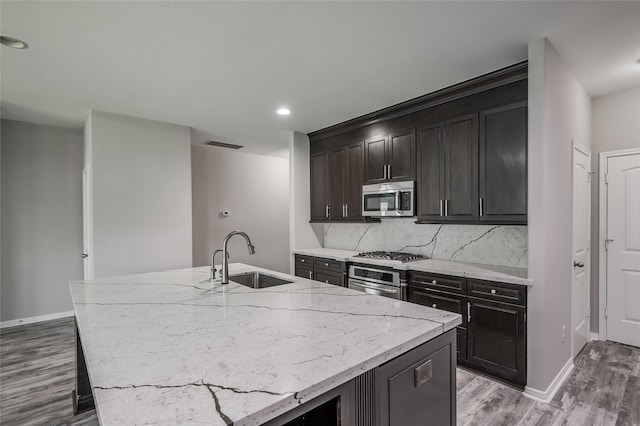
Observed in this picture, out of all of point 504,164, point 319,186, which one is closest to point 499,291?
→ point 504,164

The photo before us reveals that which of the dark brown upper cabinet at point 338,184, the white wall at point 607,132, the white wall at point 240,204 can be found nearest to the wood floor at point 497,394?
the white wall at point 607,132

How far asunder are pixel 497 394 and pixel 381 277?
1.37m

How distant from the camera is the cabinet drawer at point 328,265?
12.7 feet

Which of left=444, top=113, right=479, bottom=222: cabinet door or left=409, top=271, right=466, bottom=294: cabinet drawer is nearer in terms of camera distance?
left=409, top=271, right=466, bottom=294: cabinet drawer

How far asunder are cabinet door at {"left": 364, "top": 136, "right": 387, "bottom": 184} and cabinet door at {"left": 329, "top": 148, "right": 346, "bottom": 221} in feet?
1.34

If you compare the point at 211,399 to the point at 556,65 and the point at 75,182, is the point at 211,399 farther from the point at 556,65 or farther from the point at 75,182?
the point at 75,182

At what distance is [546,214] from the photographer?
2291mm

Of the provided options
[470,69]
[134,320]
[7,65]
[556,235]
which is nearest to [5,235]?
[7,65]

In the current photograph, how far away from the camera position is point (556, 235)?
2.45 meters

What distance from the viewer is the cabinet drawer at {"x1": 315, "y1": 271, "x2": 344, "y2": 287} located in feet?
12.6

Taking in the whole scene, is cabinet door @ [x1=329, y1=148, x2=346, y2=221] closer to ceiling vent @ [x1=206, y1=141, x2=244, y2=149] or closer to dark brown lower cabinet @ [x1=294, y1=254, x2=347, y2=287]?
dark brown lower cabinet @ [x1=294, y1=254, x2=347, y2=287]

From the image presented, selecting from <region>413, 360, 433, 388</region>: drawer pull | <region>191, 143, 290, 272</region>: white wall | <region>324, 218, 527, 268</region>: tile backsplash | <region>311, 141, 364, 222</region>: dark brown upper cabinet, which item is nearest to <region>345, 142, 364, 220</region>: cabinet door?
<region>311, 141, 364, 222</region>: dark brown upper cabinet

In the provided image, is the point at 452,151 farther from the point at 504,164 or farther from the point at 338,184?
the point at 338,184

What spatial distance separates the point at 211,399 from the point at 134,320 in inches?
34.7
